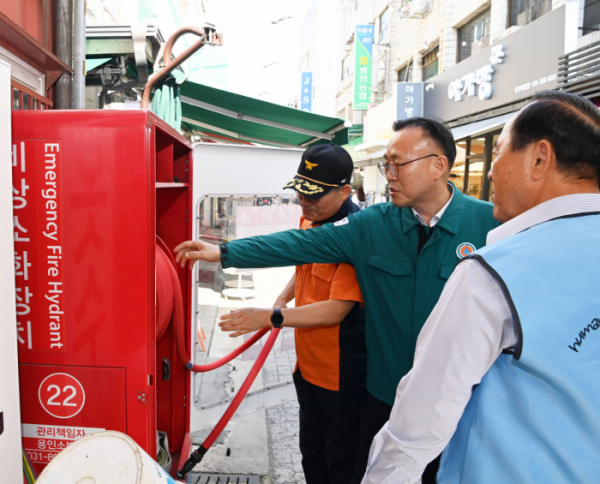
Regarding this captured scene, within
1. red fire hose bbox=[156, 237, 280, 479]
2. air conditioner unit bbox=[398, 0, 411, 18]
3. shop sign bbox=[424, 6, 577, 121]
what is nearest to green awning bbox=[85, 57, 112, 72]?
red fire hose bbox=[156, 237, 280, 479]

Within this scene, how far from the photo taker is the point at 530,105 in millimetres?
1165

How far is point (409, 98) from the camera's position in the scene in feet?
48.0

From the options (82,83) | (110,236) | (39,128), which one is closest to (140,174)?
(110,236)

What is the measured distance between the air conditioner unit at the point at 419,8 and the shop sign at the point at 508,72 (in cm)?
297

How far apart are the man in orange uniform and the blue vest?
1.30 meters

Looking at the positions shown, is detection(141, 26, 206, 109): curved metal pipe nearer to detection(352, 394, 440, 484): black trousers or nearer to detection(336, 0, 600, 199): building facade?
detection(352, 394, 440, 484): black trousers

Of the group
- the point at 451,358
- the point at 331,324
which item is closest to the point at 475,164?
the point at 331,324

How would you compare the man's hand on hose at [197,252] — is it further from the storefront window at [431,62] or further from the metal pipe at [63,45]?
the storefront window at [431,62]

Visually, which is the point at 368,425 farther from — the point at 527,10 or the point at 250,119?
the point at 527,10

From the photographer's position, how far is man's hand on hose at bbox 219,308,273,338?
2176 millimetres

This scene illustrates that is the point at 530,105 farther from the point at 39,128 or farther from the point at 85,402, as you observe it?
the point at 85,402

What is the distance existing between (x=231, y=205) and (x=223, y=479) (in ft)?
6.25

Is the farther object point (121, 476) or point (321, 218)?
point (321, 218)

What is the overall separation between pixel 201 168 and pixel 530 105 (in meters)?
2.20
